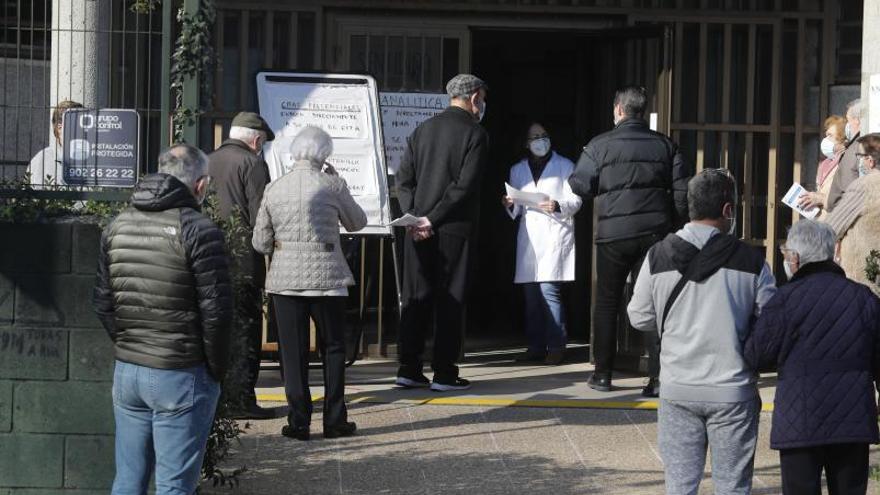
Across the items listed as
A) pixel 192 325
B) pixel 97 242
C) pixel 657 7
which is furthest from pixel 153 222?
pixel 657 7

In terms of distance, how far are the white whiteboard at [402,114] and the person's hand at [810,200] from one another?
2577 mm

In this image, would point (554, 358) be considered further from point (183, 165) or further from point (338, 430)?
point (183, 165)

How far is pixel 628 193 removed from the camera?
9656 millimetres

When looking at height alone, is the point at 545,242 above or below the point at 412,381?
above

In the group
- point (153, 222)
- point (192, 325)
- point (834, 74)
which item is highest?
point (834, 74)

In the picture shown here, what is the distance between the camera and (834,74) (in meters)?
11.6

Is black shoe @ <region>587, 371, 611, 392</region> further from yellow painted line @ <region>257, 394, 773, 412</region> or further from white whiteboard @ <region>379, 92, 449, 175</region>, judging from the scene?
white whiteboard @ <region>379, 92, 449, 175</region>

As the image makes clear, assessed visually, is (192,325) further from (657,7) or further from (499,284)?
(499,284)

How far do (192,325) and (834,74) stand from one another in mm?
7245

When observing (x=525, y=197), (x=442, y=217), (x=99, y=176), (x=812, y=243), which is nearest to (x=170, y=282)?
(x=99, y=176)

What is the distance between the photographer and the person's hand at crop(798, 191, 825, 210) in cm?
998

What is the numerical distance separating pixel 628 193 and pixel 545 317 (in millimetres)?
2049

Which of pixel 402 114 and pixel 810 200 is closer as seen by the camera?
pixel 810 200

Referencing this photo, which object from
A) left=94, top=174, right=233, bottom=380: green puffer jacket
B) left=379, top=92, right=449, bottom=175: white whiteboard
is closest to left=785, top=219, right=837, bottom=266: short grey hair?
left=94, top=174, right=233, bottom=380: green puffer jacket
